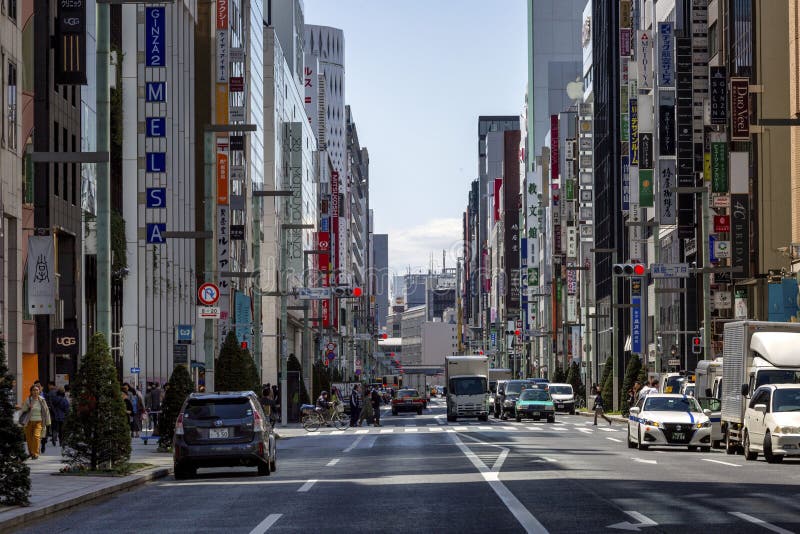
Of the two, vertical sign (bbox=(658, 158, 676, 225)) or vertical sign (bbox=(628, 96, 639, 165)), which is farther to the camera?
vertical sign (bbox=(628, 96, 639, 165))

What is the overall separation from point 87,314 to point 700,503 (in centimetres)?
4360

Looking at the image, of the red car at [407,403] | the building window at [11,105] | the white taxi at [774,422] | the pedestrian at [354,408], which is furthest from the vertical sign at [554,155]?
the white taxi at [774,422]

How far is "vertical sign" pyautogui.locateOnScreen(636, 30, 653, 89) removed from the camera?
10162 cm

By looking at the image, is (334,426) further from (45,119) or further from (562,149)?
(562,149)

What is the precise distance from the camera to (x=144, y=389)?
72.2m

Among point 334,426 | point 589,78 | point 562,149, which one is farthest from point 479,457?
point 562,149

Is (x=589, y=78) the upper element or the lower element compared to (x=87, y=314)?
upper

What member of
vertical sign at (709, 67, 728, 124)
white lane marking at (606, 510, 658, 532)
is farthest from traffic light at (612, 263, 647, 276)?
white lane marking at (606, 510, 658, 532)

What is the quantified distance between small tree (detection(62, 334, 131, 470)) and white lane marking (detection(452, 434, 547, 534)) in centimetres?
670

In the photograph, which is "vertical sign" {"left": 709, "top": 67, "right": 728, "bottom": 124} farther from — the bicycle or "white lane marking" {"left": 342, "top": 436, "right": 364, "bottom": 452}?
"white lane marking" {"left": 342, "top": 436, "right": 364, "bottom": 452}

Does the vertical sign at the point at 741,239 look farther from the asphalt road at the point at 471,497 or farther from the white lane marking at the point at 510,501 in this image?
the white lane marking at the point at 510,501

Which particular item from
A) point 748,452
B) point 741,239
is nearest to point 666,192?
point 741,239

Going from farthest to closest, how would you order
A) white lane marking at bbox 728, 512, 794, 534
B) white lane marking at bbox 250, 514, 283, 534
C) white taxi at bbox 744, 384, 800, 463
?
white taxi at bbox 744, 384, 800, 463 < white lane marking at bbox 250, 514, 283, 534 < white lane marking at bbox 728, 512, 794, 534

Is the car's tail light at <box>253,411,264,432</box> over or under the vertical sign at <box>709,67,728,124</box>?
under
